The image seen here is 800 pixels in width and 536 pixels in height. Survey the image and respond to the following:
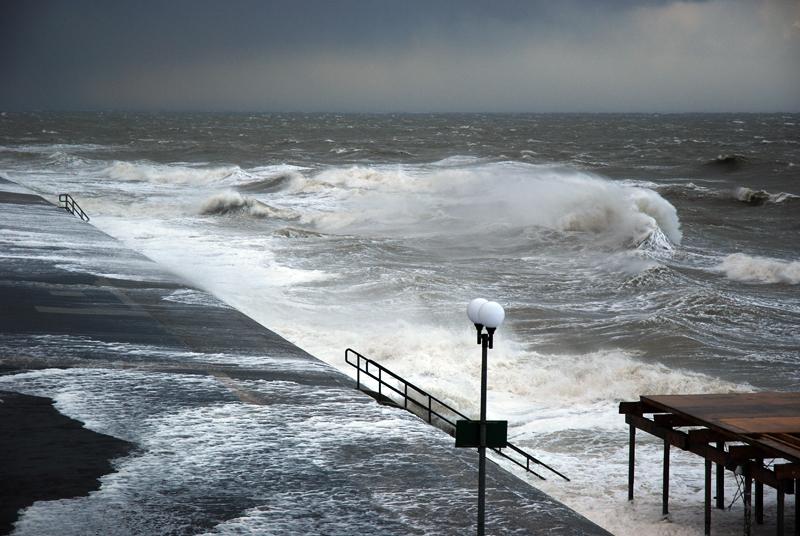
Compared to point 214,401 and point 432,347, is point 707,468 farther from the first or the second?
Result: point 432,347

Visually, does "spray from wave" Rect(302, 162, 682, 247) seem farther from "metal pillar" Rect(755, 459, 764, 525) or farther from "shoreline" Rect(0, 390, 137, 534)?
"shoreline" Rect(0, 390, 137, 534)

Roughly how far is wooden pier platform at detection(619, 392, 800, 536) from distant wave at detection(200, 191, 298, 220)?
3756cm

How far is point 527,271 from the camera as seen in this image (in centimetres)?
3269

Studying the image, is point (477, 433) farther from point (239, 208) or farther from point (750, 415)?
point (239, 208)

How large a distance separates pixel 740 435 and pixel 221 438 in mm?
5960

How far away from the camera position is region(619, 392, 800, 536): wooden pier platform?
422 inches

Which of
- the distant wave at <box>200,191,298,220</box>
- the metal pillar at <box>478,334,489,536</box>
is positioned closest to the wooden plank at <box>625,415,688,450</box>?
the metal pillar at <box>478,334,489,536</box>

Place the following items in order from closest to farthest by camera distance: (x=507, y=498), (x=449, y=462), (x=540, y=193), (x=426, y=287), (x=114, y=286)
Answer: (x=507, y=498) < (x=449, y=462) < (x=114, y=286) < (x=426, y=287) < (x=540, y=193)

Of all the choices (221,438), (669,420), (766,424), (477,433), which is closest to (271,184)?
(221,438)

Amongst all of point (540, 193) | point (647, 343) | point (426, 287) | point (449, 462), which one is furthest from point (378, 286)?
point (540, 193)

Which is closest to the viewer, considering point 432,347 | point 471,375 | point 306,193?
point 471,375

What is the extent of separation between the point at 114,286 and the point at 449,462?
13037 mm

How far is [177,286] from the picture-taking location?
24125mm

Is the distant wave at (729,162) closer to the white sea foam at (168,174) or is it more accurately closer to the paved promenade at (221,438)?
the white sea foam at (168,174)
